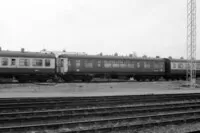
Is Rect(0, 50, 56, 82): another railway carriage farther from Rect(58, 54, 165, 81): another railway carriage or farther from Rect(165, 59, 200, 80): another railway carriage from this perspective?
Rect(165, 59, 200, 80): another railway carriage

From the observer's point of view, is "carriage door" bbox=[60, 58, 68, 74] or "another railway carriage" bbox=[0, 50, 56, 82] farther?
"carriage door" bbox=[60, 58, 68, 74]

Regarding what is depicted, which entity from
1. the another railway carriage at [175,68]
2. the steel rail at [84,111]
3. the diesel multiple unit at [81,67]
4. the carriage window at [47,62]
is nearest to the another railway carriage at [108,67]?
the diesel multiple unit at [81,67]

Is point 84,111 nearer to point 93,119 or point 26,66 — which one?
point 93,119

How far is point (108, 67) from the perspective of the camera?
28.7 m

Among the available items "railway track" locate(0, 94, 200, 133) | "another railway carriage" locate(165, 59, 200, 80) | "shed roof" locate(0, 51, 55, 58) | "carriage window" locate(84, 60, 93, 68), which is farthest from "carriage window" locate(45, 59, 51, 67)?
"another railway carriage" locate(165, 59, 200, 80)

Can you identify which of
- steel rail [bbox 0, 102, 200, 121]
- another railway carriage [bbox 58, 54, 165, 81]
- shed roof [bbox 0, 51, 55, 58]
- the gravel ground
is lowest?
the gravel ground

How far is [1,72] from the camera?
938 inches

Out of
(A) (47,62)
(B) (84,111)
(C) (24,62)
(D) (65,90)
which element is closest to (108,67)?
(A) (47,62)

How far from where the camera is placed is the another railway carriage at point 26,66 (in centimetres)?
2394

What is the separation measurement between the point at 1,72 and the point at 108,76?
1379 cm

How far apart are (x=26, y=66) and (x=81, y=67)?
6875mm

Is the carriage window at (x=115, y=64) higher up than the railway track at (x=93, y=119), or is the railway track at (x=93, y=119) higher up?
the carriage window at (x=115, y=64)

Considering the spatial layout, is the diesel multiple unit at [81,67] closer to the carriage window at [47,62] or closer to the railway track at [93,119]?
the carriage window at [47,62]

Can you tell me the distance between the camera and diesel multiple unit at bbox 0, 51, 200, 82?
24.4 meters
